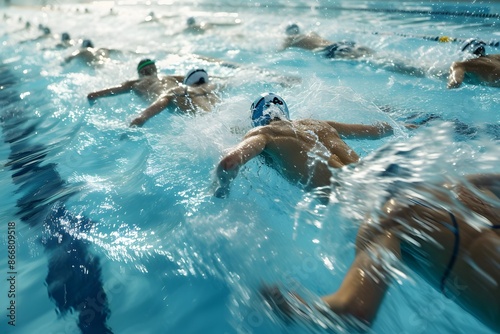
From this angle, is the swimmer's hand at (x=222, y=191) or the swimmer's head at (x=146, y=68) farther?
the swimmer's head at (x=146, y=68)

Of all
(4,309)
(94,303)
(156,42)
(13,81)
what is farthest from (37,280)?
(156,42)

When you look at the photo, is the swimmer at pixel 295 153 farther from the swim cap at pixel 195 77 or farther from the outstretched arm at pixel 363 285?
the swim cap at pixel 195 77

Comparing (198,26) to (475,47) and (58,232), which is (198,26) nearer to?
(475,47)

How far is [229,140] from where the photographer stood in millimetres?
3947

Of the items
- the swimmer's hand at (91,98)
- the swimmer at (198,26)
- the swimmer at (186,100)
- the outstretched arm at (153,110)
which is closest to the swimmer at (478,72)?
the swimmer at (186,100)

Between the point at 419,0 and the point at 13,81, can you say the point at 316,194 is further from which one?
the point at 419,0

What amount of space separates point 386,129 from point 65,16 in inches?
706

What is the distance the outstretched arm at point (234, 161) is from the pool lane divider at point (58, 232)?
1115mm

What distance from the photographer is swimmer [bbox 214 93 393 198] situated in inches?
106

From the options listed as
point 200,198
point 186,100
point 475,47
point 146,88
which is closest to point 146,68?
point 146,88

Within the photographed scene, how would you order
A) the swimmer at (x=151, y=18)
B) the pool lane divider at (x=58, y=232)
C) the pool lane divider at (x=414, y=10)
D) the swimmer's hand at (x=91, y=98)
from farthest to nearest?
the swimmer at (x=151, y=18) < the pool lane divider at (x=414, y=10) < the swimmer's hand at (x=91, y=98) < the pool lane divider at (x=58, y=232)

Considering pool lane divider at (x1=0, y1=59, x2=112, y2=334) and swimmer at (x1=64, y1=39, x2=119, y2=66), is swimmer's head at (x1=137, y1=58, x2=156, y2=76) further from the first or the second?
swimmer at (x1=64, y1=39, x2=119, y2=66)

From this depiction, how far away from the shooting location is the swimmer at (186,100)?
15.4ft

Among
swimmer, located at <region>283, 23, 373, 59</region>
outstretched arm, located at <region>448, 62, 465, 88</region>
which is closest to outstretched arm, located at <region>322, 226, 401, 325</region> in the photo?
outstretched arm, located at <region>448, 62, 465, 88</region>
